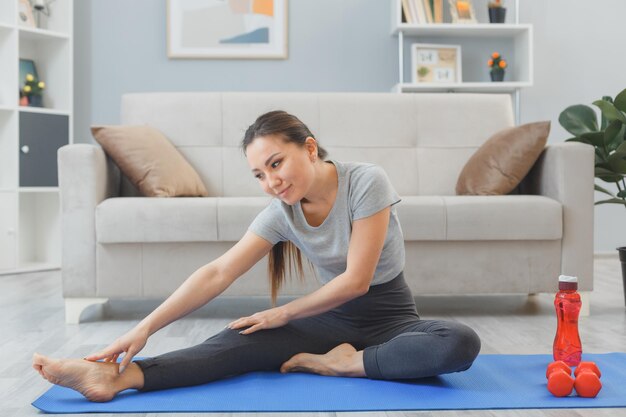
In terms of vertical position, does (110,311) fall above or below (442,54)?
below

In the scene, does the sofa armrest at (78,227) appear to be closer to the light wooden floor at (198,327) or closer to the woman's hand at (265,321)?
the light wooden floor at (198,327)

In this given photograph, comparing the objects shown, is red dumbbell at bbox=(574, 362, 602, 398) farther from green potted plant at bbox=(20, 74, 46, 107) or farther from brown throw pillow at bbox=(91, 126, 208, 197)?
green potted plant at bbox=(20, 74, 46, 107)

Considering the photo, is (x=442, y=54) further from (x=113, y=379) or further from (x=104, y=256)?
(x=113, y=379)

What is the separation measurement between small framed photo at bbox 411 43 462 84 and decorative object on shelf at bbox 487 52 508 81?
190 mm

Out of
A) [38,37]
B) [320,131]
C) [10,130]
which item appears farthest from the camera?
[38,37]

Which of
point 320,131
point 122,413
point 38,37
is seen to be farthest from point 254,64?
point 122,413

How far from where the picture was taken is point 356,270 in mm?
1852

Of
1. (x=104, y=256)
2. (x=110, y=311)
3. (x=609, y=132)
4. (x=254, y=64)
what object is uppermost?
(x=254, y=64)

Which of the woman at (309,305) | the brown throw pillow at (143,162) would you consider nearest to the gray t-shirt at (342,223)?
the woman at (309,305)

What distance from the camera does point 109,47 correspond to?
4.92 m

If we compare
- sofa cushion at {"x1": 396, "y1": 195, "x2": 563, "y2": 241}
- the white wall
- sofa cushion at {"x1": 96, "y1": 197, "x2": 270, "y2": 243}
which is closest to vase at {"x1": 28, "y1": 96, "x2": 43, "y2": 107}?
the white wall

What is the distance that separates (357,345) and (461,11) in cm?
325

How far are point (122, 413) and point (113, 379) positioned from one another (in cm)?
11

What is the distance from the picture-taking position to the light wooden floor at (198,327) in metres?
1.91
